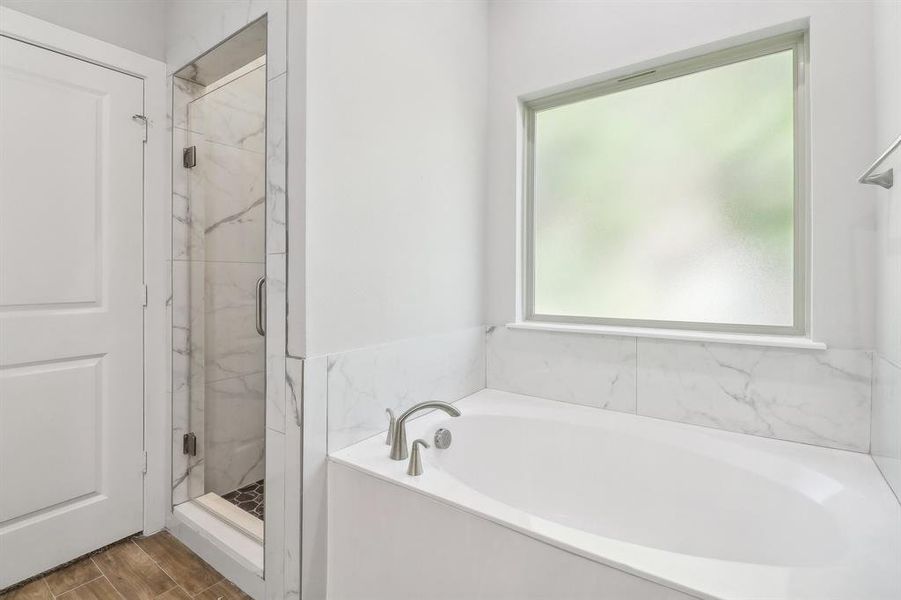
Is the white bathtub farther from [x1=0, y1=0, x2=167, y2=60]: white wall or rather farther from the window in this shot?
[x1=0, y1=0, x2=167, y2=60]: white wall

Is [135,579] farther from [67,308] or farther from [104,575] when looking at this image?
[67,308]

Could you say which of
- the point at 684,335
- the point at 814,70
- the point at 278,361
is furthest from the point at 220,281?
the point at 814,70

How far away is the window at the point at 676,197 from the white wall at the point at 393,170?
1.26 feet

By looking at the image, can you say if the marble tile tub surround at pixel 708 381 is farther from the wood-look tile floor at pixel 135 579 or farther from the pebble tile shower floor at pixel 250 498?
the wood-look tile floor at pixel 135 579

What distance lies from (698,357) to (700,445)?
35cm

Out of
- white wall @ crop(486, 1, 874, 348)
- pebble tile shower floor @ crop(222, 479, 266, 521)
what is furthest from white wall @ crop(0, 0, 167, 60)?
pebble tile shower floor @ crop(222, 479, 266, 521)

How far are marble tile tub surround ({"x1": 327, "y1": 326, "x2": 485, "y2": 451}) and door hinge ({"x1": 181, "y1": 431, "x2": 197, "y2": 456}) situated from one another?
3.16ft

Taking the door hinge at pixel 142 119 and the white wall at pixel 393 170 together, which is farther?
the door hinge at pixel 142 119

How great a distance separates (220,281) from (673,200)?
86.6 inches

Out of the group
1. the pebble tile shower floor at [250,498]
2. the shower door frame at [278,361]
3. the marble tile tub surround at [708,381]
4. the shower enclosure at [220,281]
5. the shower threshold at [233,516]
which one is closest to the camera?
the shower door frame at [278,361]

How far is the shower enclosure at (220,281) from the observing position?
1.91 meters

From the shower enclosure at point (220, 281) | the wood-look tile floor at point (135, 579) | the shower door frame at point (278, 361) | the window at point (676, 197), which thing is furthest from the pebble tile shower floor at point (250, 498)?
the window at point (676, 197)

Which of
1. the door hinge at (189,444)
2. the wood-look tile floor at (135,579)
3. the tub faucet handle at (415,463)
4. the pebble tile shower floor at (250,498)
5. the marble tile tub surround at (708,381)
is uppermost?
the marble tile tub surround at (708,381)

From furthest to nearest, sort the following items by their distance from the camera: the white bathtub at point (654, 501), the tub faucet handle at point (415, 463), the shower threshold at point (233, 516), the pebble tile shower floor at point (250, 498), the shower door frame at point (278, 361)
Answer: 1. the pebble tile shower floor at point (250, 498)
2. the shower threshold at point (233, 516)
3. the shower door frame at point (278, 361)
4. the tub faucet handle at point (415, 463)
5. the white bathtub at point (654, 501)
